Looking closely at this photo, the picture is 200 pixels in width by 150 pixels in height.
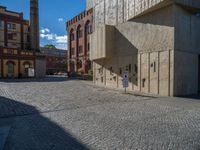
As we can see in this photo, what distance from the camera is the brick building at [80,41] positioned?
141 feet

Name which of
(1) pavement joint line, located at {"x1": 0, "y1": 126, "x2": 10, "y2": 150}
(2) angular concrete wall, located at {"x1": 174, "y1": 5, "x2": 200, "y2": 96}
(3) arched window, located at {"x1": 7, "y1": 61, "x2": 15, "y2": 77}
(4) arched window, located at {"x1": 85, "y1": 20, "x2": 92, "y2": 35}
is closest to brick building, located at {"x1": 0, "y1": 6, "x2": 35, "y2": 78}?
(3) arched window, located at {"x1": 7, "y1": 61, "x2": 15, "y2": 77}

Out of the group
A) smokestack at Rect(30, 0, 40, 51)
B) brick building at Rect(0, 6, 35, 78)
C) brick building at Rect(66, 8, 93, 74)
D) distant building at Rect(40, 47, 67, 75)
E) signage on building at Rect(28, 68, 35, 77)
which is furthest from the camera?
distant building at Rect(40, 47, 67, 75)

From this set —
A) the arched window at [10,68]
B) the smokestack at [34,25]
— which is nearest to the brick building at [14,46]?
the arched window at [10,68]

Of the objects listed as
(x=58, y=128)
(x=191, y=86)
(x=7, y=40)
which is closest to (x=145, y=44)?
(x=191, y=86)

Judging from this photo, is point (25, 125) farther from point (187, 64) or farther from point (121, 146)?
point (187, 64)

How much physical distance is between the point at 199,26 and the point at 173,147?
12.9 metres

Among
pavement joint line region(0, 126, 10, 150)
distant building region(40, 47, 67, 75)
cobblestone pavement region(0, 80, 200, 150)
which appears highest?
distant building region(40, 47, 67, 75)

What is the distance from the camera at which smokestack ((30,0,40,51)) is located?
128 ft

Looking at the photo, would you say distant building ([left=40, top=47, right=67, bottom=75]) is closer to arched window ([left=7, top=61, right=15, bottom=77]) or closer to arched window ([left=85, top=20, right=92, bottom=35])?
arched window ([left=85, top=20, right=92, bottom=35])

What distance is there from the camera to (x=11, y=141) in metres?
4.71

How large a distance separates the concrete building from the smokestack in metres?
25.4

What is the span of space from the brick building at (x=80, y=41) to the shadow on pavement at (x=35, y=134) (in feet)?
117

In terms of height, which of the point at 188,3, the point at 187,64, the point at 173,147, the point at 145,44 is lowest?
the point at 173,147

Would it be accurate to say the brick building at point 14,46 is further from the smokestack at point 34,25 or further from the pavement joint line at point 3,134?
the pavement joint line at point 3,134
